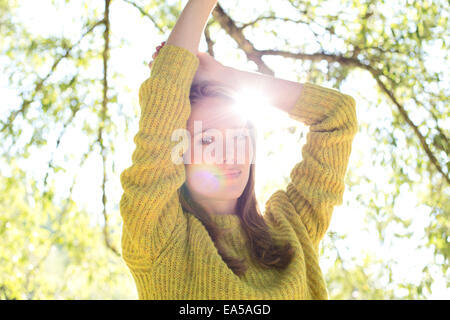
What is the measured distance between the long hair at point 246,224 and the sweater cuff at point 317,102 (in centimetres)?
15

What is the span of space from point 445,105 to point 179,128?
1366mm

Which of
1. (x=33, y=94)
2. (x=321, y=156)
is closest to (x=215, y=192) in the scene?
(x=321, y=156)

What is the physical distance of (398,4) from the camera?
204cm

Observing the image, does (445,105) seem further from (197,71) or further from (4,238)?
(4,238)

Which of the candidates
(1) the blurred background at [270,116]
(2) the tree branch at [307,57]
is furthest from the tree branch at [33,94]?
(2) the tree branch at [307,57]

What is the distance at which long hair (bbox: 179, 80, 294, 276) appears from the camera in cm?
122

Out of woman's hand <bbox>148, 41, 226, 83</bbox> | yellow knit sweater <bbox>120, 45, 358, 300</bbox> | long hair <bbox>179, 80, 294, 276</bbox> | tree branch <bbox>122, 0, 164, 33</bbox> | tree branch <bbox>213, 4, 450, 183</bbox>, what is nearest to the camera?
yellow knit sweater <bbox>120, 45, 358, 300</bbox>

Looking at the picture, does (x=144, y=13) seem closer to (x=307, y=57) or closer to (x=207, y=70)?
(x=307, y=57)

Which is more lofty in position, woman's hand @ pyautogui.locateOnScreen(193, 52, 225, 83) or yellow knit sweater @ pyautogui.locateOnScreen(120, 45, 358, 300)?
woman's hand @ pyautogui.locateOnScreen(193, 52, 225, 83)

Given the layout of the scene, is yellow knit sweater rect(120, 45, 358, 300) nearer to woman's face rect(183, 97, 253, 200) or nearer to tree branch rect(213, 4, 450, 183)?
woman's face rect(183, 97, 253, 200)

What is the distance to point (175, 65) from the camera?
1.19 metres

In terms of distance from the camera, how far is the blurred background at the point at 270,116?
6.78 feet

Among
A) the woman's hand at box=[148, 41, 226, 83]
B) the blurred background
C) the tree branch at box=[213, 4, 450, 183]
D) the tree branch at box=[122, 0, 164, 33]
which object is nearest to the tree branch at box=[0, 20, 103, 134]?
the blurred background

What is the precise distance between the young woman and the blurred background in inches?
30.5
